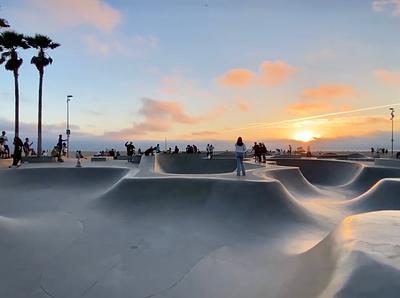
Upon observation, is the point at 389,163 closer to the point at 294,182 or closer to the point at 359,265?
the point at 294,182

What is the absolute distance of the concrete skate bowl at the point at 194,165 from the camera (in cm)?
2823

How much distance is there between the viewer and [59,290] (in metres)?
8.53

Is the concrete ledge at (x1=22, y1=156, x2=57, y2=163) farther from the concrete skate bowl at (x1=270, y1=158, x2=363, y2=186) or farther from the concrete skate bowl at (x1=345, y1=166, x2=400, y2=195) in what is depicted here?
the concrete skate bowl at (x1=345, y1=166, x2=400, y2=195)

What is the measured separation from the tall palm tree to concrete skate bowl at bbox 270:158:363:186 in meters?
22.7

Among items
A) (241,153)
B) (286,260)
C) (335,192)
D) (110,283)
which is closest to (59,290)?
(110,283)

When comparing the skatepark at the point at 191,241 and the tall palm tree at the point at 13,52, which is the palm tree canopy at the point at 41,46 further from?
the skatepark at the point at 191,241

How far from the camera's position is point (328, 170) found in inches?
1173

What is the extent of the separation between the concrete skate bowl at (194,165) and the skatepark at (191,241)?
33.2 feet

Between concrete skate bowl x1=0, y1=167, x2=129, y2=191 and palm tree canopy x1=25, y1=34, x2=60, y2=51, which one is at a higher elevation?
palm tree canopy x1=25, y1=34, x2=60, y2=51

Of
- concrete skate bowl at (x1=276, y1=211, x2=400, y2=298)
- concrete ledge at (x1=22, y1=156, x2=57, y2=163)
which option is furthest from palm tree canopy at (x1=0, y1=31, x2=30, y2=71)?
concrete skate bowl at (x1=276, y1=211, x2=400, y2=298)

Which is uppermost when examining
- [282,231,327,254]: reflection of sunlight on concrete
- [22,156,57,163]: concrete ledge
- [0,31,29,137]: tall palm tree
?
[0,31,29,137]: tall palm tree

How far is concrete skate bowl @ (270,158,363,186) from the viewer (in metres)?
27.3

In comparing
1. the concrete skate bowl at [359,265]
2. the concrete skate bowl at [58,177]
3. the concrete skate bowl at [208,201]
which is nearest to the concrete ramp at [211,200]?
the concrete skate bowl at [208,201]

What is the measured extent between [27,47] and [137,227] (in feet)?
96.0
